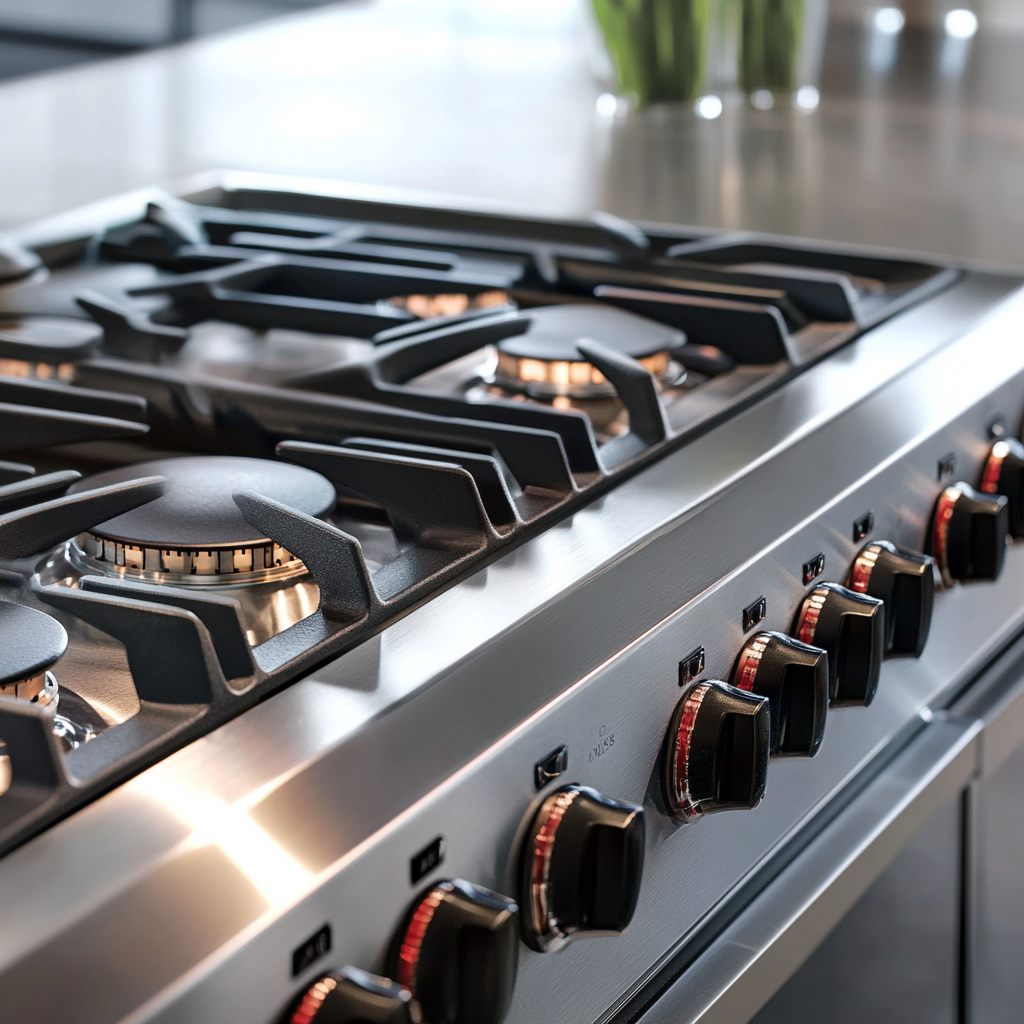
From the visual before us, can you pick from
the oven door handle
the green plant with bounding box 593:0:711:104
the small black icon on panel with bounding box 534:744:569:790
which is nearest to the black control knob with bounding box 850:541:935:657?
the oven door handle

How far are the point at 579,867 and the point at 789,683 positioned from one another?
15cm

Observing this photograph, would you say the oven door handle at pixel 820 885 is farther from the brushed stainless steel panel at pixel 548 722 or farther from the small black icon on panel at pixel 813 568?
the small black icon on panel at pixel 813 568

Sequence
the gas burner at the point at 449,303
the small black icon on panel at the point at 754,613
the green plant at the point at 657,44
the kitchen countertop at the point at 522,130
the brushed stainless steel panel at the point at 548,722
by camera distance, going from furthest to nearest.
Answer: the green plant at the point at 657,44, the kitchen countertop at the point at 522,130, the gas burner at the point at 449,303, the small black icon on panel at the point at 754,613, the brushed stainless steel panel at the point at 548,722

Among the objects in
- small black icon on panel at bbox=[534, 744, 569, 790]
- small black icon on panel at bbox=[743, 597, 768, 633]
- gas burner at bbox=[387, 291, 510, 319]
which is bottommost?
small black icon on panel at bbox=[534, 744, 569, 790]

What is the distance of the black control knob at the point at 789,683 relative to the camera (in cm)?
56

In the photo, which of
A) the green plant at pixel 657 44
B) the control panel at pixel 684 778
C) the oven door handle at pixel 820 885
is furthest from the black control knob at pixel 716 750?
the green plant at pixel 657 44

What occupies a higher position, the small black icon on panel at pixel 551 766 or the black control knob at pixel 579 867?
the small black icon on panel at pixel 551 766

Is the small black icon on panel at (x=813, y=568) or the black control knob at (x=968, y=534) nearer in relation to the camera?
the small black icon on panel at (x=813, y=568)

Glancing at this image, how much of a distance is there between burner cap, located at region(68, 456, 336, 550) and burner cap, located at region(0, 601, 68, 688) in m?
0.07

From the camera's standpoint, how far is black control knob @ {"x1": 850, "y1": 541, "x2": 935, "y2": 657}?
2.16ft

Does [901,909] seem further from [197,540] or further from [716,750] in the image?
[197,540]

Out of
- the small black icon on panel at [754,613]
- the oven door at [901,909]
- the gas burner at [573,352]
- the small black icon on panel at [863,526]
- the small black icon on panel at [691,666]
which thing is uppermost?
the gas burner at [573,352]

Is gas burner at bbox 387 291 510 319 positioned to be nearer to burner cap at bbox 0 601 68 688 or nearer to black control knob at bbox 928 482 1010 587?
black control knob at bbox 928 482 1010 587

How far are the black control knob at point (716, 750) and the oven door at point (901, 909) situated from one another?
107mm
